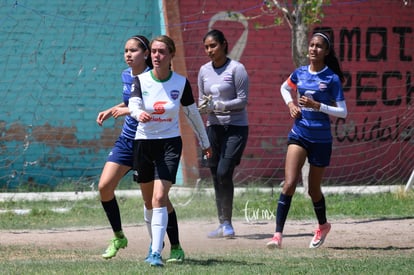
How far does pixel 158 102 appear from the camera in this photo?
24.7ft

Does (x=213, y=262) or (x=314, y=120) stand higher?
(x=314, y=120)

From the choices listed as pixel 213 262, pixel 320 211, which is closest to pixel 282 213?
pixel 320 211

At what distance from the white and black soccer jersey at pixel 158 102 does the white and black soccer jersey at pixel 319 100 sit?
5.54 feet

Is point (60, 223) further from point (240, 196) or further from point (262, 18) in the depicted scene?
point (262, 18)

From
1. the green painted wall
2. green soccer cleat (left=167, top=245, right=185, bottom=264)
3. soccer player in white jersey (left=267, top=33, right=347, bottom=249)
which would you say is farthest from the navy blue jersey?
the green painted wall

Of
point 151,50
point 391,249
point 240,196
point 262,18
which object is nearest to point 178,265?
point 151,50

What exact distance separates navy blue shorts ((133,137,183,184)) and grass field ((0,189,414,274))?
0.77 metres

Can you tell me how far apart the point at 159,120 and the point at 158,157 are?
32 centimetres

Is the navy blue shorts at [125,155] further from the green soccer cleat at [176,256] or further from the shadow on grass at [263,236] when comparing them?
the shadow on grass at [263,236]

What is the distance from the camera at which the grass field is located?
7.39 m

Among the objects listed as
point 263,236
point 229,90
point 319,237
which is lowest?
point 263,236

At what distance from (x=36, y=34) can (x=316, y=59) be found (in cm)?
639

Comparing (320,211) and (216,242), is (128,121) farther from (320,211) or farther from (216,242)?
(320,211)

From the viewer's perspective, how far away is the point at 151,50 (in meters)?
7.70
